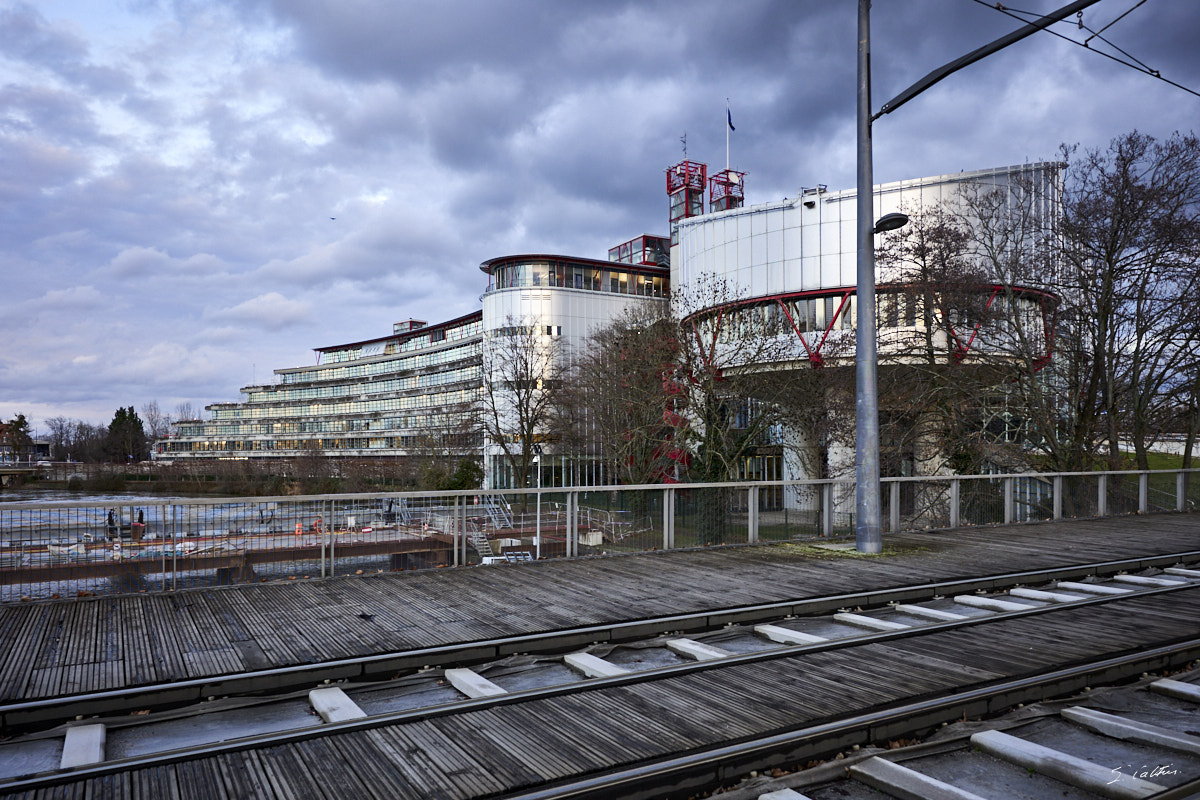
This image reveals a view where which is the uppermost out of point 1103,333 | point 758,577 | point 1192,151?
point 1192,151

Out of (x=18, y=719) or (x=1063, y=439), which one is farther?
(x=1063, y=439)

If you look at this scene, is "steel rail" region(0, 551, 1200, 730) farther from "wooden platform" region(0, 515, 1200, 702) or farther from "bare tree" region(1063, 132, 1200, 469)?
"bare tree" region(1063, 132, 1200, 469)

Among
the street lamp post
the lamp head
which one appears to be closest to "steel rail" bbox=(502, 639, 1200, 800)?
the street lamp post

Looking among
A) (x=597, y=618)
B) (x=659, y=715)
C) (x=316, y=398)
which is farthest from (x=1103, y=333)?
(x=316, y=398)

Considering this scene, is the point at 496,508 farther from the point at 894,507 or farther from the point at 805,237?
the point at 805,237

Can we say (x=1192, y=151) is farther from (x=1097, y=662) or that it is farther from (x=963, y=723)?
(x=963, y=723)

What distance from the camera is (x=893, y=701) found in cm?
559

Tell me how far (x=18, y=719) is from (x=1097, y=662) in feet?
27.1

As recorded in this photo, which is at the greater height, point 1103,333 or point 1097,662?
point 1103,333

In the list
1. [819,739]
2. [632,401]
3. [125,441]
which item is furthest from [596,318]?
[125,441]

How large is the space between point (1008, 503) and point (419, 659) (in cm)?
1571

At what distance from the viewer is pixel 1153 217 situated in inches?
858

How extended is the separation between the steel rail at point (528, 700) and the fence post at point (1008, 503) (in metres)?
10.1

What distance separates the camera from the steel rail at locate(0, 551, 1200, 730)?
18.3ft
